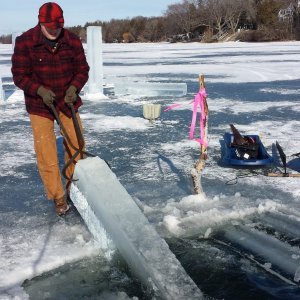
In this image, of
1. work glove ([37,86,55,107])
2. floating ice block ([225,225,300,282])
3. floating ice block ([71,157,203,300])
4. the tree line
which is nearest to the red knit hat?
work glove ([37,86,55,107])

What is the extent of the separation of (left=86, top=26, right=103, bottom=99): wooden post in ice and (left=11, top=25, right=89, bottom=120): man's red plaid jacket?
7365mm

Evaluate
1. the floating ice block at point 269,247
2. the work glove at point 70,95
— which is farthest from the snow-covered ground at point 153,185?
the work glove at point 70,95

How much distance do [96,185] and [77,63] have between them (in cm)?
111

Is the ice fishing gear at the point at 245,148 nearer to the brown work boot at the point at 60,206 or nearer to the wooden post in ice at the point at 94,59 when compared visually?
the brown work boot at the point at 60,206

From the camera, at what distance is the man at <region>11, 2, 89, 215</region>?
3416 mm

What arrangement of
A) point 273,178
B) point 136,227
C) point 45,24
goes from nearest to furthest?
point 136,227
point 45,24
point 273,178

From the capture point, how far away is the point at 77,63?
3.71m

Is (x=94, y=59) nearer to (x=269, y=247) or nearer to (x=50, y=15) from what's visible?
(x=50, y=15)

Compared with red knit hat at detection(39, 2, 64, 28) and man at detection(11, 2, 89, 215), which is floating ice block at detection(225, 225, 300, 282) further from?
red knit hat at detection(39, 2, 64, 28)

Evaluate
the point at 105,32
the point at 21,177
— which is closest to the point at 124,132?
the point at 21,177

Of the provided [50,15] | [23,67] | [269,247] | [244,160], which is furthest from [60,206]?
[244,160]

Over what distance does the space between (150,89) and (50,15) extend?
8.38m

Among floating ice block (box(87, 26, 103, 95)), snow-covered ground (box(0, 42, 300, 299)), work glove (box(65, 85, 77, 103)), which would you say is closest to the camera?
snow-covered ground (box(0, 42, 300, 299))

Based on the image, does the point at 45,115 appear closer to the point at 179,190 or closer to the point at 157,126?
the point at 179,190
